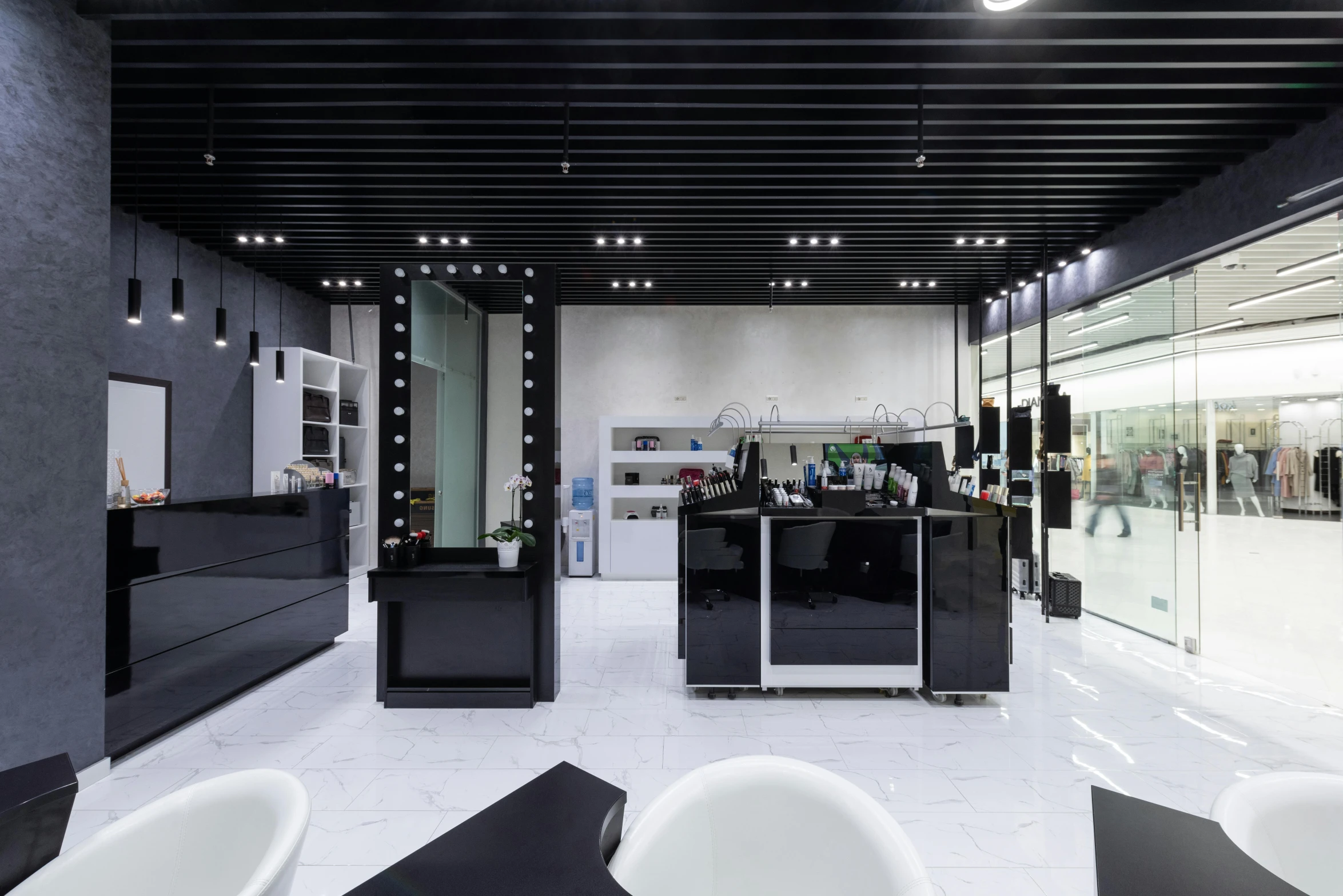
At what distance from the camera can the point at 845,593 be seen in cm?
359

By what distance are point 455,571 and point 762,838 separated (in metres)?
2.69

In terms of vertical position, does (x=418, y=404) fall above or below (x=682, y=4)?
below

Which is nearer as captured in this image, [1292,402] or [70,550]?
[70,550]

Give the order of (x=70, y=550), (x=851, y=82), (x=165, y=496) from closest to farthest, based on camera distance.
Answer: (x=70, y=550), (x=851, y=82), (x=165, y=496)

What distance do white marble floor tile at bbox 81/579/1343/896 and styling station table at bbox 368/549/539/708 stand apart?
12 cm

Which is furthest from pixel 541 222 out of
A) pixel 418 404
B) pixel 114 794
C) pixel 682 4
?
pixel 114 794

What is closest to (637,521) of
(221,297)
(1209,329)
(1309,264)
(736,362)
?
(736,362)

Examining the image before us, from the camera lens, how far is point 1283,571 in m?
5.20

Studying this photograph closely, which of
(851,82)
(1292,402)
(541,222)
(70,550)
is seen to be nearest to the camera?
(70,550)

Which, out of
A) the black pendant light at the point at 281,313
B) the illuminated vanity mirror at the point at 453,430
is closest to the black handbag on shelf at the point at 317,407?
the black pendant light at the point at 281,313

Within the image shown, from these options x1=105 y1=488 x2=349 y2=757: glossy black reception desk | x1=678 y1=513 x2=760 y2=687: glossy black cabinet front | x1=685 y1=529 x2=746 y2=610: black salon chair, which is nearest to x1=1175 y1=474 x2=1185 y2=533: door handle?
x1=678 y1=513 x2=760 y2=687: glossy black cabinet front

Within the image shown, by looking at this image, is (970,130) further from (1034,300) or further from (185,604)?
(185,604)

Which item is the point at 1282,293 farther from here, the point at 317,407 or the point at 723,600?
the point at 317,407

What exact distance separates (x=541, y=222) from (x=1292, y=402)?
648cm
